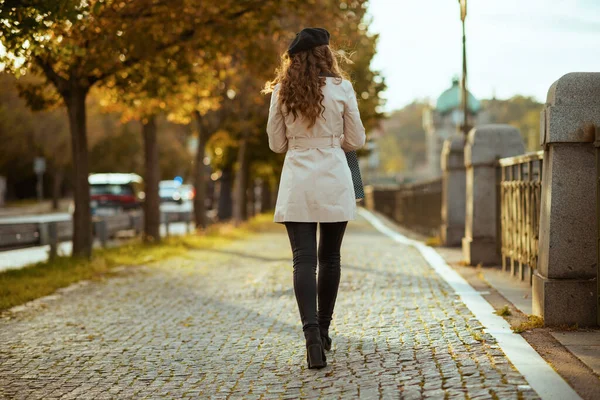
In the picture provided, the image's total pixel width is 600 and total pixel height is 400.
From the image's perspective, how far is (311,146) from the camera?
552cm

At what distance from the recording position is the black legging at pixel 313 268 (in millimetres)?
5480

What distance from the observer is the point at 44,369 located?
591 centimetres

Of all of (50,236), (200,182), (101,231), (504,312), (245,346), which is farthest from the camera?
(200,182)

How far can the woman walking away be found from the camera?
17.7 feet

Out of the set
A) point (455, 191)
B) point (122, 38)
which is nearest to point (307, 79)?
point (122, 38)

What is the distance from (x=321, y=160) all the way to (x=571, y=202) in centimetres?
203

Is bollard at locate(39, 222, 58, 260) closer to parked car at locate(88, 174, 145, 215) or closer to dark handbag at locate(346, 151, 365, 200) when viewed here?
dark handbag at locate(346, 151, 365, 200)

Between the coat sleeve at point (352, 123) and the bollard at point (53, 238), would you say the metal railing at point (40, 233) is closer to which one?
the bollard at point (53, 238)

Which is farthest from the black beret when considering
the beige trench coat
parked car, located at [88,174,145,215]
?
parked car, located at [88,174,145,215]

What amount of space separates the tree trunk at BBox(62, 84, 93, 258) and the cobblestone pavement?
359 cm

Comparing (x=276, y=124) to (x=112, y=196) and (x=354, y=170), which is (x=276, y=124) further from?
(x=112, y=196)

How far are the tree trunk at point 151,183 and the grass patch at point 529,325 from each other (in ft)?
43.4

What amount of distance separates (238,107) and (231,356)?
20.6m

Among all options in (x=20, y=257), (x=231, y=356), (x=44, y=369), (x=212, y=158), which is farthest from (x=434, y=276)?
(x=212, y=158)
